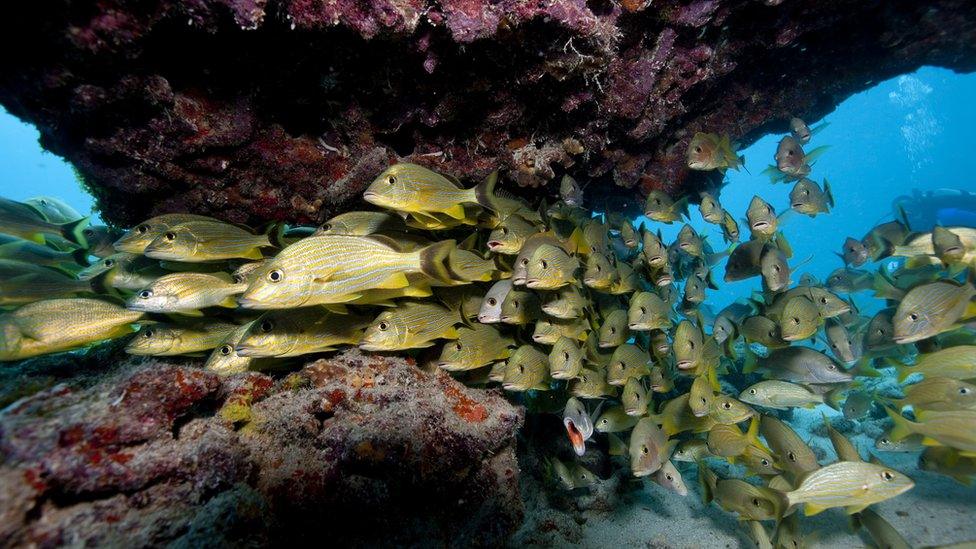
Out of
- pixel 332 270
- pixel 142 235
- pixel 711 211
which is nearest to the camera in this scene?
pixel 332 270

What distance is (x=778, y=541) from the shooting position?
439 centimetres

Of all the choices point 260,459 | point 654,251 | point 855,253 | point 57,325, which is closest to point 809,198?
point 855,253

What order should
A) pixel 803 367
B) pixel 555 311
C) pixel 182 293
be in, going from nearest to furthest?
1. pixel 182 293
2. pixel 555 311
3. pixel 803 367

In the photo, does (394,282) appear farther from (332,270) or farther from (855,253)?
(855,253)

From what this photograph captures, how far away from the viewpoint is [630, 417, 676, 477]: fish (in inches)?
174

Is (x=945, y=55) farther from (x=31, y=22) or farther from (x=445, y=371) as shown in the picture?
(x=31, y=22)

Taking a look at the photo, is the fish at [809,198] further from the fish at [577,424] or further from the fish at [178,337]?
the fish at [178,337]

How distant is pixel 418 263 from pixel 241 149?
236 cm

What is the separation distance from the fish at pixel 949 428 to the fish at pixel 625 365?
8.36ft

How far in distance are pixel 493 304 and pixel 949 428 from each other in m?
4.41

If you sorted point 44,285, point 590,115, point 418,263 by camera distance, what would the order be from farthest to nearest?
point 590,115, point 44,285, point 418,263

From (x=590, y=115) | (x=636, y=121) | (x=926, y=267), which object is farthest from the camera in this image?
(x=926, y=267)

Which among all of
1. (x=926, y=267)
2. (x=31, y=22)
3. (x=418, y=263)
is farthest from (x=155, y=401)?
(x=926, y=267)

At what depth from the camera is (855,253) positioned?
6.71m
